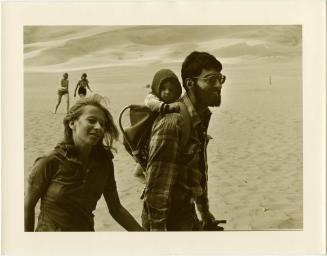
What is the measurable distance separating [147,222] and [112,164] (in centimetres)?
23

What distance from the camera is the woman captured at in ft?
6.59

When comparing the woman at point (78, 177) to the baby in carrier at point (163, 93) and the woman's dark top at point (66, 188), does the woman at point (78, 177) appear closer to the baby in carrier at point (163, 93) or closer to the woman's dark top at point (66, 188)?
the woman's dark top at point (66, 188)

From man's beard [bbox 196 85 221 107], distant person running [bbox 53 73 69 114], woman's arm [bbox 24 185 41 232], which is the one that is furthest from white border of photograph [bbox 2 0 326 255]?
man's beard [bbox 196 85 221 107]

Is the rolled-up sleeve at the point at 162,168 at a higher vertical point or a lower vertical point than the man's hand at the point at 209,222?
higher

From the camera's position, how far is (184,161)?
79.6 inches

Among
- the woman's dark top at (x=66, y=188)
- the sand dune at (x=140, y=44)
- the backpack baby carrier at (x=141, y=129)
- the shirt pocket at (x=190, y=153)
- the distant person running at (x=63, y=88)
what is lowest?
the woman's dark top at (x=66, y=188)

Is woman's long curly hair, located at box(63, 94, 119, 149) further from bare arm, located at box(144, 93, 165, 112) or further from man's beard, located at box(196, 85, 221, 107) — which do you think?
man's beard, located at box(196, 85, 221, 107)

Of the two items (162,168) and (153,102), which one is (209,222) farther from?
(153,102)

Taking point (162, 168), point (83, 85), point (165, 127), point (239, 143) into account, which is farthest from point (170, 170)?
point (83, 85)

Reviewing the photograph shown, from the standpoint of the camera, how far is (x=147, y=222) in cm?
202

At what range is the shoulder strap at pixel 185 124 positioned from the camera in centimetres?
202

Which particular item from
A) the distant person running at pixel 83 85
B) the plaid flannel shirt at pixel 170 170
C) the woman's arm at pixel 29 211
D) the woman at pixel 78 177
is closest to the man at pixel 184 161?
the plaid flannel shirt at pixel 170 170
